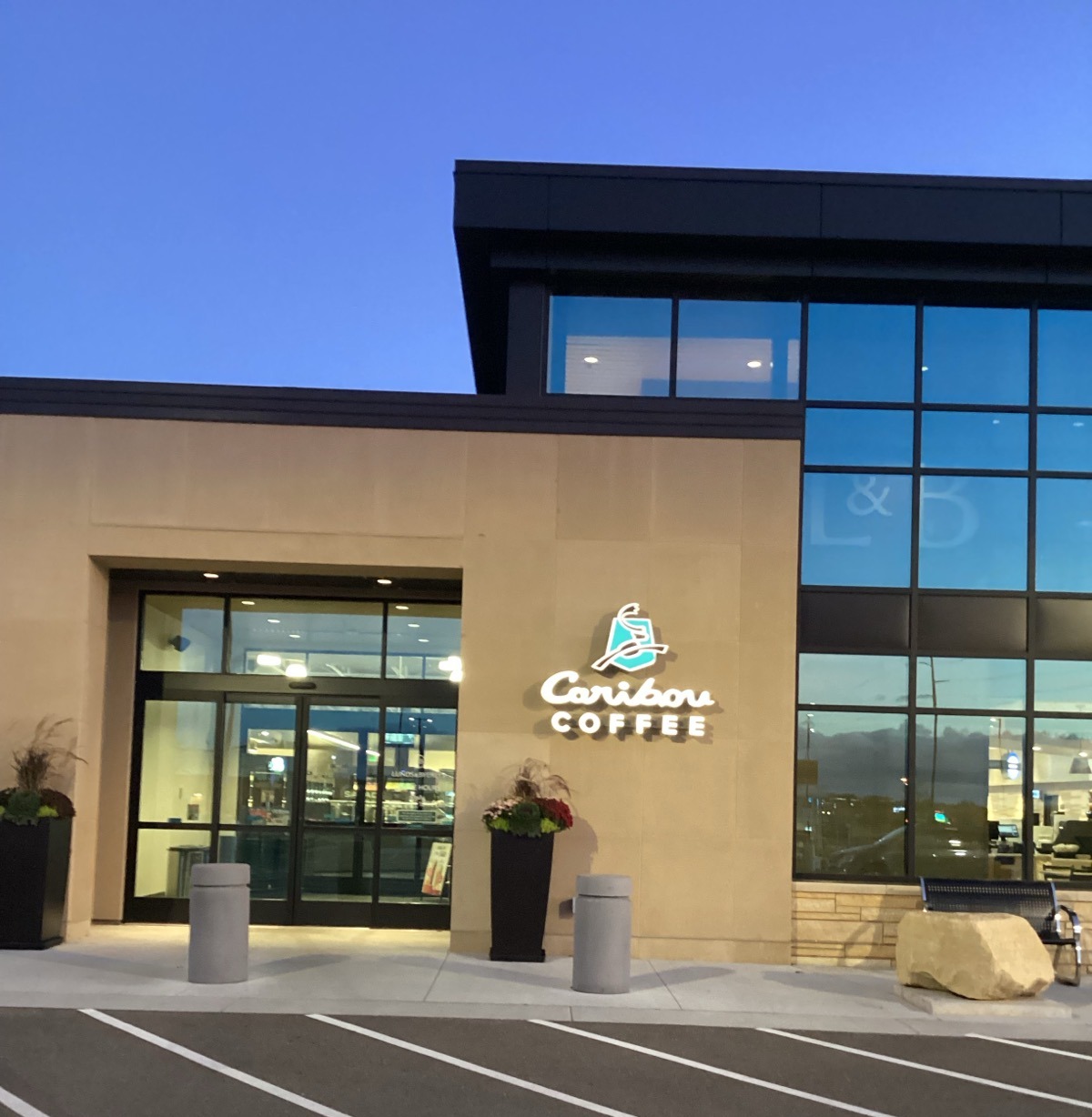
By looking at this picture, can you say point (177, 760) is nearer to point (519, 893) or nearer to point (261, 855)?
point (261, 855)

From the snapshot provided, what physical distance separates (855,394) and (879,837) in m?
4.89

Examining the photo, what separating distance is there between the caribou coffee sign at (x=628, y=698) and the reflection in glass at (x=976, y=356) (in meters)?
4.28

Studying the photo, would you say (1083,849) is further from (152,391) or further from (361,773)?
(152,391)

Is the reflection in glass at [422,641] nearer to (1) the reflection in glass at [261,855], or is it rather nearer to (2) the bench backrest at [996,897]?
(1) the reflection in glass at [261,855]

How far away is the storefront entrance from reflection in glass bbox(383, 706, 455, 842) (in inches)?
0.6

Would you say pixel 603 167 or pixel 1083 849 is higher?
pixel 603 167

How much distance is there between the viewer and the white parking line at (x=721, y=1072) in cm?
833

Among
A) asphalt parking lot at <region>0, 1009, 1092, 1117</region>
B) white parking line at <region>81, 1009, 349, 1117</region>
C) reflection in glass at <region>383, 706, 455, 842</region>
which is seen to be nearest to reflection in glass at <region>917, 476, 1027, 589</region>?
asphalt parking lot at <region>0, 1009, 1092, 1117</region>

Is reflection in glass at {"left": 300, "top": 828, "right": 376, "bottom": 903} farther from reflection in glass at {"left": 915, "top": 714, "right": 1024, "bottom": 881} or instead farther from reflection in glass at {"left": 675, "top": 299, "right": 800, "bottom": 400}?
reflection in glass at {"left": 675, "top": 299, "right": 800, "bottom": 400}

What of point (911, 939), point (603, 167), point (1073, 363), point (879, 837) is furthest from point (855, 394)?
point (911, 939)

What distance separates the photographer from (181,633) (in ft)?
51.5

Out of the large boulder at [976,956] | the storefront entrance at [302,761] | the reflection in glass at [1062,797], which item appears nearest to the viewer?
the large boulder at [976,956]

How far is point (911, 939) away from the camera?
12.3 meters

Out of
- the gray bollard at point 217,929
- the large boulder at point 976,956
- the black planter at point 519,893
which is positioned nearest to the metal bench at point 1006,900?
the large boulder at point 976,956
